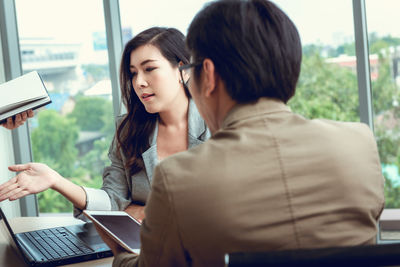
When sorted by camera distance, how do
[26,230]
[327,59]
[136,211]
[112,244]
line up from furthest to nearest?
[327,59], [136,211], [26,230], [112,244]

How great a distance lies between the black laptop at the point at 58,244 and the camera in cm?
136

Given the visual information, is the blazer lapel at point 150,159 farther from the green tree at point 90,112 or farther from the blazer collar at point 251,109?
the green tree at point 90,112

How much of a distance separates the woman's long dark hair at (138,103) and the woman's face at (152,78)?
0.03 metres

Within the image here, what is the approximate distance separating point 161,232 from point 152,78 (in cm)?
124

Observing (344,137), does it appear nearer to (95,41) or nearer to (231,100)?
(231,100)

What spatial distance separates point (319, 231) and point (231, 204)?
0.59 ft

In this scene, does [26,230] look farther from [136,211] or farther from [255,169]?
→ [255,169]

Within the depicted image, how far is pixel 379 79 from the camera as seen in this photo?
2811mm

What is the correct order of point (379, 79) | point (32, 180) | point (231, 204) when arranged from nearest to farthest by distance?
point (231, 204)
point (32, 180)
point (379, 79)

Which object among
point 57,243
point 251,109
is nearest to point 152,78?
point 57,243

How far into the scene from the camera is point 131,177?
204 centimetres

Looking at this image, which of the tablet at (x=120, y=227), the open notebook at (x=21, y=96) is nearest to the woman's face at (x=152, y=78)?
the open notebook at (x=21, y=96)

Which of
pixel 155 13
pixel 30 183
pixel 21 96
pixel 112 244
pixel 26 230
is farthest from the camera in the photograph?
pixel 155 13

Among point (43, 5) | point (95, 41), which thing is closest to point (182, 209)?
point (95, 41)
